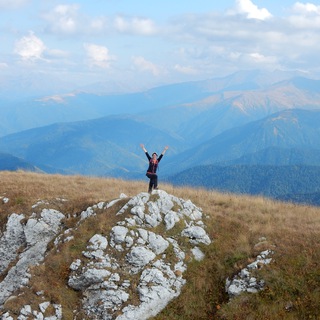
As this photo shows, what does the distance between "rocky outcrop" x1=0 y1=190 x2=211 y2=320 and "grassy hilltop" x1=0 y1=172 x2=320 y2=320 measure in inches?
19.6

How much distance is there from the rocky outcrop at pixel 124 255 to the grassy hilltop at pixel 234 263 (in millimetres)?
498

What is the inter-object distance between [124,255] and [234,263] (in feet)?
17.0

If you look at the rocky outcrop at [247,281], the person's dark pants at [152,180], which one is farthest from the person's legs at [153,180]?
the rocky outcrop at [247,281]

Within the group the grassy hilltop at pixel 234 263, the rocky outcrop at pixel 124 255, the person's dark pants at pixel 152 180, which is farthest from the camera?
the person's dark pants at pixel 152 180

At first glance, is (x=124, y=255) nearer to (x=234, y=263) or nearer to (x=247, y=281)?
(x=234, y=263)

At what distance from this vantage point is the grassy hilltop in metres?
13.3

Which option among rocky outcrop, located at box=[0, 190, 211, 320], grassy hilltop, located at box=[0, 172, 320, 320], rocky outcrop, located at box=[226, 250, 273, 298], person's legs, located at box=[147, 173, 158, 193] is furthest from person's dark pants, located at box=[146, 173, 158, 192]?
rocky outcrop, located at box=[226, 250, 273, 298]

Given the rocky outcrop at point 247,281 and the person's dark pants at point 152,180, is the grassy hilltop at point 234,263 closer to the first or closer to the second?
the rocky outcrop at point 247,281

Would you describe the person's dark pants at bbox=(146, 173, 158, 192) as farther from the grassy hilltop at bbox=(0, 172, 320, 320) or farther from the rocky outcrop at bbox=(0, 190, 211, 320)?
the grassy hilltop at bbox=(0, 172, 320, 320)

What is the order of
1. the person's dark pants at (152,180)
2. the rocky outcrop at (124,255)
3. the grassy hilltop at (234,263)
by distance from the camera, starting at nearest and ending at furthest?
1. the grassy hilltop at (234,263)
2. the rocky outcrop at (124,255)
3. the person's dark pants at (152,180)

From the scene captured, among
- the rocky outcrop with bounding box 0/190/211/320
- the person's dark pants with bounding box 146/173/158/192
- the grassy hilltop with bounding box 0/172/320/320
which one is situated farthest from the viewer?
the person's dark pants with bounding box 146/173/158/192

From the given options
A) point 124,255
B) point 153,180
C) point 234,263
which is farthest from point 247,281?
point 153,180

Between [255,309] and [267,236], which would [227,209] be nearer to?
[267,236]

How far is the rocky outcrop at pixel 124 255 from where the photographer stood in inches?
551
